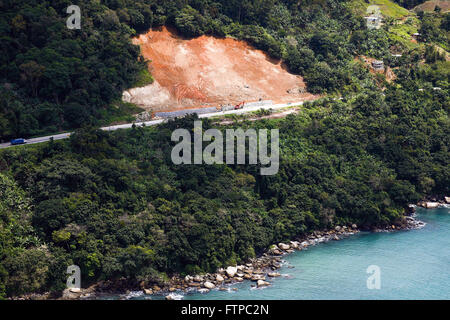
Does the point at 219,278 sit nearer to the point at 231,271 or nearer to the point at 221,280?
the point at 221,280

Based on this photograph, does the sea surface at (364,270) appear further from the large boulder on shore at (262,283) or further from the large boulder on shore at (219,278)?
the large boulder on shore at (219,278)

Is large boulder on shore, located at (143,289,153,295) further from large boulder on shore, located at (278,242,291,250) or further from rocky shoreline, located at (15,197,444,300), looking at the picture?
large boulder on shore, located at (278,242,291,250)

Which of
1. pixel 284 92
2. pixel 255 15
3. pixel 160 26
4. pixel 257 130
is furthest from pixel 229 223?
pixel 255 15

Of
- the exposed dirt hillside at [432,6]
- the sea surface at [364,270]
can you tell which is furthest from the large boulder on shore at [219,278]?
the exposed dirt hillside at [432,6]

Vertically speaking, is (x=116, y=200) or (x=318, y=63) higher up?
(x=318, y=63)

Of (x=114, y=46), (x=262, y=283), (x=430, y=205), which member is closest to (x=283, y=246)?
(x=262, y=283)

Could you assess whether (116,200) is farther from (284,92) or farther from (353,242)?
(284,92)
